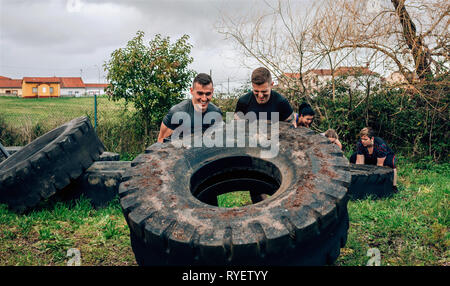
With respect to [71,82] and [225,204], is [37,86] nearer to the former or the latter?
[71,82]

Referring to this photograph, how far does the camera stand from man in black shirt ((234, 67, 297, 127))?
12.0 feet

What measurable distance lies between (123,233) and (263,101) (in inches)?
86.5

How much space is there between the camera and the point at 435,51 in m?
7.84

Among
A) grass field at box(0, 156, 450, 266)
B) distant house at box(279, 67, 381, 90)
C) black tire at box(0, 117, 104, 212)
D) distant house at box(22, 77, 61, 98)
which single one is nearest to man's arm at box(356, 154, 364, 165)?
grass field at box(0, 156, 450, 266)

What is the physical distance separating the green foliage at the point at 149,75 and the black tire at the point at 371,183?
4.46 meters

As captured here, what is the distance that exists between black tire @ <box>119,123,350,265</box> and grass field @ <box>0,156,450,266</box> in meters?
0.97

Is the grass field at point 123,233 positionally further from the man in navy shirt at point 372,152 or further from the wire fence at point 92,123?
the wire fence at point 92,123

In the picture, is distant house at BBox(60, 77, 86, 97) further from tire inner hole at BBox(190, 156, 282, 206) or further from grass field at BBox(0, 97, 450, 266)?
tire inner hole at BBox(190, 156, 282, 206)

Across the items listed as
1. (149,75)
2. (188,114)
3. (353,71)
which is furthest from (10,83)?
(188,114)

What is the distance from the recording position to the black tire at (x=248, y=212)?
1.90m

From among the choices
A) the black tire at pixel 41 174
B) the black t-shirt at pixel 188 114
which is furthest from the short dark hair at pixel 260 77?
the black tire at pixel 41 174
